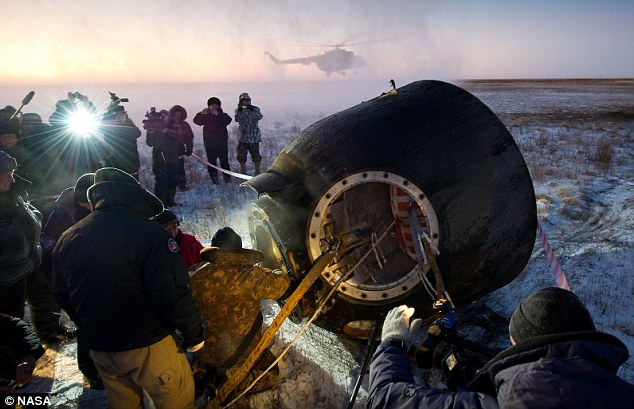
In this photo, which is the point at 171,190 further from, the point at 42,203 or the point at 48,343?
the point at 48,343

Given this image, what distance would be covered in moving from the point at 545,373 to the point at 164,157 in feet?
27.0

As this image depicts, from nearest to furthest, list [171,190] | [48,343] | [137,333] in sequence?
[137,333] < [48,343] < [171,190]

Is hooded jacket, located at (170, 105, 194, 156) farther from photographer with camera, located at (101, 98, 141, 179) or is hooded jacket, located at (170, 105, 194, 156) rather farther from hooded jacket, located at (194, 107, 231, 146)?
photographer with camera, located at (101, 98, 141, 179)

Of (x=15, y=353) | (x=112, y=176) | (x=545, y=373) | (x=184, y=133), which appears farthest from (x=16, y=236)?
(x=184, y=133)

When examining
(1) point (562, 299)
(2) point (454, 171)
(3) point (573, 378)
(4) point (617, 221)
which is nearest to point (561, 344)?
Result: (3) point (573, 378)

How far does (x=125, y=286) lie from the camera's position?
7.65 ft

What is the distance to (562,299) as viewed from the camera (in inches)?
61.2

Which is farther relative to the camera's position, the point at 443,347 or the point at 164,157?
the point at 164,157

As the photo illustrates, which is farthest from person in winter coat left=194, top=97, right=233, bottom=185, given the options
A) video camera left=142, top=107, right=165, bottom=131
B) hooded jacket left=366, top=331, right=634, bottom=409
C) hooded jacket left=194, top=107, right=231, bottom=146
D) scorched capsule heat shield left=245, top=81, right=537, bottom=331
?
hooded jacket left=366, top=331, right=634, bottom=409

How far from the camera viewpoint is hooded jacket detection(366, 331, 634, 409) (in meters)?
1.27

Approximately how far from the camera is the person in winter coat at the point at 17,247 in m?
3.41

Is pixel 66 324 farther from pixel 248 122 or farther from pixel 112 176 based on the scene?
pixel 248 122

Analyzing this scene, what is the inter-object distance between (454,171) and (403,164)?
0.41 metres

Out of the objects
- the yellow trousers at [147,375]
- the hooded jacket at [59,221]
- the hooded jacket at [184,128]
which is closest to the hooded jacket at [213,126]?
the hooded jacket at [184,128]
